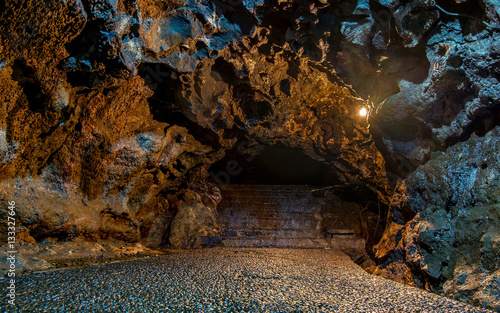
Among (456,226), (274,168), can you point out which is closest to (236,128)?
(456,226)

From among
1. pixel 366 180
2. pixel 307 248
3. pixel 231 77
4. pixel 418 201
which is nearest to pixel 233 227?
pixel 307 248

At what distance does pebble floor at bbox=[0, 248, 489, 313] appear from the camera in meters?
2.01

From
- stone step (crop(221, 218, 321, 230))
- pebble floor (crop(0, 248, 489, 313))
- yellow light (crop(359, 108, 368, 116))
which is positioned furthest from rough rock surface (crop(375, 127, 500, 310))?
stone step (crop(221, 218, 321, 230))

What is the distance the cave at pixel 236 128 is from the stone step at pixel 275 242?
4.52ft

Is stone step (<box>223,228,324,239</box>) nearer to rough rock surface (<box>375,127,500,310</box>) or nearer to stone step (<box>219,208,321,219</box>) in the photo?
stone step (<box>219,208,321,219</box>)

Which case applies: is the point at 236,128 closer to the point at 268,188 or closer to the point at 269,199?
the point at 269,199

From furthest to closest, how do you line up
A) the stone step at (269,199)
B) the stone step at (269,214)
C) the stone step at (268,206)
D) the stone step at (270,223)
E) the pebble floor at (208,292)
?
the stone step at (269,199) → the stone step at (268,206) → the stone step at (269,214) → the stone step at (270,223) → the pebble floor at (208,292)

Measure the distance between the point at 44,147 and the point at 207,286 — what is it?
2702 millimetres

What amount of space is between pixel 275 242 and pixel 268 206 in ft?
3.91

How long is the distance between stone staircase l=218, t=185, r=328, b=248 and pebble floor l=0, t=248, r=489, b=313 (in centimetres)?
283

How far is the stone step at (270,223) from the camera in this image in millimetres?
6633

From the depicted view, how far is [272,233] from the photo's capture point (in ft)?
21.1

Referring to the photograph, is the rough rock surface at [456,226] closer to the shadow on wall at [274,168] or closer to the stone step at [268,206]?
the stone step at [268,206]

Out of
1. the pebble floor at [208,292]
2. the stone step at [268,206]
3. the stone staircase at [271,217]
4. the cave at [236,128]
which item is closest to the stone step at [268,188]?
the stone staircase at [271,217]
